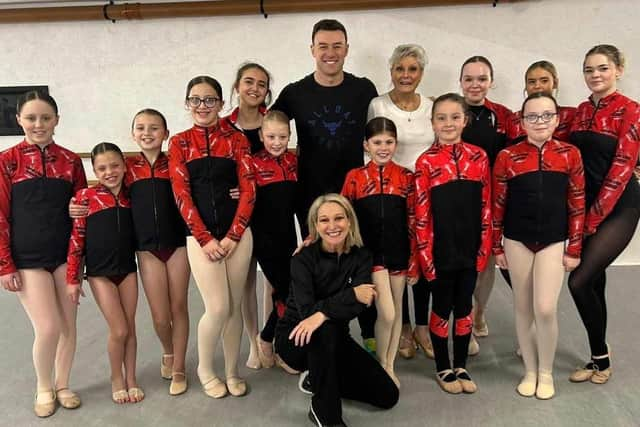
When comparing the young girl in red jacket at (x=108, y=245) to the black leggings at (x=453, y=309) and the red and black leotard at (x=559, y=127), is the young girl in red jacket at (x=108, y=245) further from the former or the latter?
the red and black leotard at (x=559, y=127)

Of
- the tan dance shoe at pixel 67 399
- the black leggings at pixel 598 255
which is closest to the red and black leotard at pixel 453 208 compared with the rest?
the black leggings at pixel 598 255

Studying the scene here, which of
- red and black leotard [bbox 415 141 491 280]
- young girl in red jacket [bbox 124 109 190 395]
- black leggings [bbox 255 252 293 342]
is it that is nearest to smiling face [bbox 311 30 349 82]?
red and black leotard [bbox 415 141 491 280]

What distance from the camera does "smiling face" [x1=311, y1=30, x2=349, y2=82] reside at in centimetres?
230

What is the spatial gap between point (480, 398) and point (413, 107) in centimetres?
140

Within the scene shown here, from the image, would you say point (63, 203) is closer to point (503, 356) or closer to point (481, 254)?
point (481, 254)

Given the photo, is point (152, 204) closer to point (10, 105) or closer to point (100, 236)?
point (100, 236)

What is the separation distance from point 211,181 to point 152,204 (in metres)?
0.28

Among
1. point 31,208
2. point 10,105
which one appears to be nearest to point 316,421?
point 31,208

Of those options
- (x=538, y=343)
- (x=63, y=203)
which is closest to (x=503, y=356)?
(x=538, y=343)

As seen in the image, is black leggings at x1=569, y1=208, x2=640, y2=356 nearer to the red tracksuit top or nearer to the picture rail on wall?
the red tracksuit top

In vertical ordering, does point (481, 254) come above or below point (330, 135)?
below

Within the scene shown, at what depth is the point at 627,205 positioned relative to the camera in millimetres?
2111

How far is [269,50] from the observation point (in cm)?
376

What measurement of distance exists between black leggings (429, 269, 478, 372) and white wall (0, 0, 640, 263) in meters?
2.06
